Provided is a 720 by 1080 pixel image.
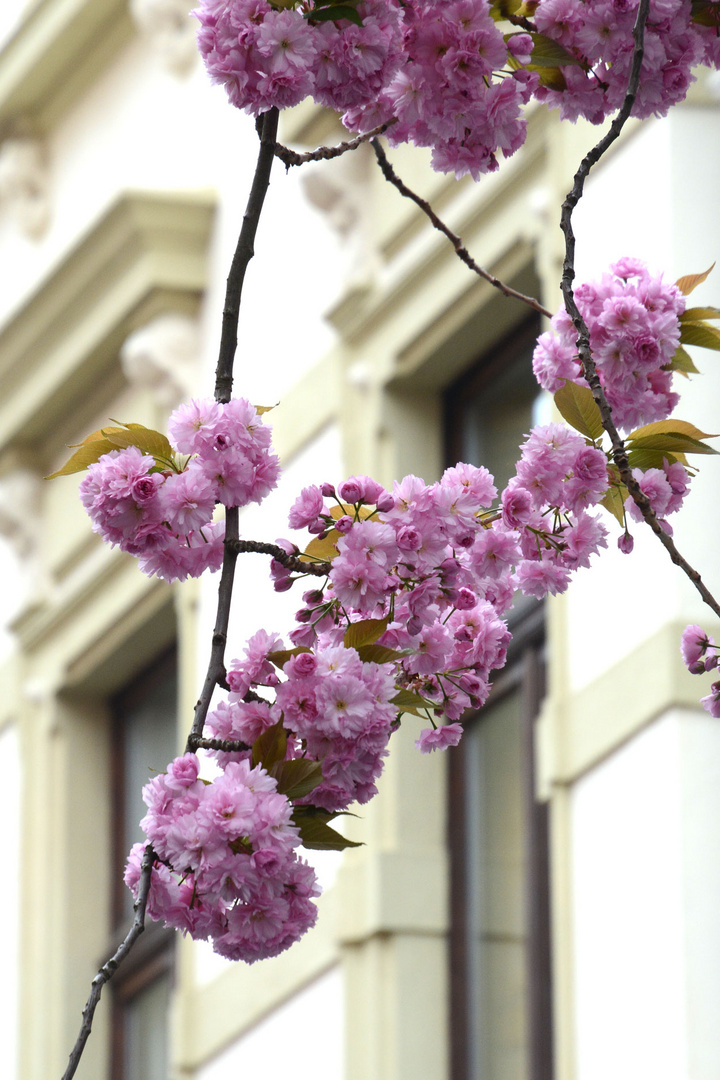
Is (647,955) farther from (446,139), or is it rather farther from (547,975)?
(446,139)

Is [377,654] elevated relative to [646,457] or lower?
lower

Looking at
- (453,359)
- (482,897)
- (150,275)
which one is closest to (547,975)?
(482,897)

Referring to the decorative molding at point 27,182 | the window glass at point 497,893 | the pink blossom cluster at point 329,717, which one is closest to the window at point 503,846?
the window glass at point 497,893

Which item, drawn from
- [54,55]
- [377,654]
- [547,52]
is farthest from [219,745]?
[54,55]

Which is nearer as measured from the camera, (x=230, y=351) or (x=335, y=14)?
(x=230, y=351)

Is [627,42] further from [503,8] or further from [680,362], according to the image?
[680,362]

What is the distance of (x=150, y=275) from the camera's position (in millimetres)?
7422

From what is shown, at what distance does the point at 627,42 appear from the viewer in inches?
99.7

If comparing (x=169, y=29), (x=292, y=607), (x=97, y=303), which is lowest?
(x=292, y=607)

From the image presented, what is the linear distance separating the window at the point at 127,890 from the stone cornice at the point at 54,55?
7.93 feet

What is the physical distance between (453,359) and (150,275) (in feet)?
6.14

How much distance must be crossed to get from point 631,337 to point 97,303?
5.60m

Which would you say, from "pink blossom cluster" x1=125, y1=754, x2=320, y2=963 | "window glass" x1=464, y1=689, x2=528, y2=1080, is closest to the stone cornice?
"window glass" x1=464, y1=689, x2=528, y2=1080

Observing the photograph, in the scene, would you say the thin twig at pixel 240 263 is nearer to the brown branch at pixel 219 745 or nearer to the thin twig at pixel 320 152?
the thin twig at pixel 320 152
